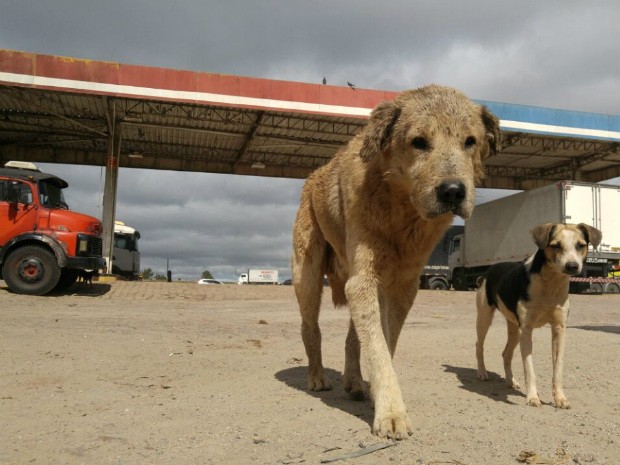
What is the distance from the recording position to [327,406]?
13.8 feet

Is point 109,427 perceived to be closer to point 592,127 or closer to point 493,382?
point 493,382

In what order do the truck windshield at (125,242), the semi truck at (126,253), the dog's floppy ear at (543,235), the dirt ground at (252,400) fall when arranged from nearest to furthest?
the dirt ground at (252,400)
the dog's floppy ear at (543,235)
the semi truck at (126,253)
the truck windshield at (125,242)

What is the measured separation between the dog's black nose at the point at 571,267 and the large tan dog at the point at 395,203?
5.30ft

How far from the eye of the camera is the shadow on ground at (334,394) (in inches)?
160

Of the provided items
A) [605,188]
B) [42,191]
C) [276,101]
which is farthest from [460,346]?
[605,188]

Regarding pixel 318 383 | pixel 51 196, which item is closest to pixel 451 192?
pixel 318 383

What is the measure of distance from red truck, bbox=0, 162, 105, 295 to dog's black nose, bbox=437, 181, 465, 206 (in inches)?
533

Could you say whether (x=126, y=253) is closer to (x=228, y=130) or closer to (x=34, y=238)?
(x=228, y=130)

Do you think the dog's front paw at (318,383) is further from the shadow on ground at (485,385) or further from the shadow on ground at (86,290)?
the shadow on ground at (86,290)

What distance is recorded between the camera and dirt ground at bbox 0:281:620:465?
3.05 metres

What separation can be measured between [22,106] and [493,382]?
2449 centimetres

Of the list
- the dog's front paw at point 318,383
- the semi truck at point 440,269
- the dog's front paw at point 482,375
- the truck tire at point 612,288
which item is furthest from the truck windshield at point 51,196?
the truck tire at point 612,288

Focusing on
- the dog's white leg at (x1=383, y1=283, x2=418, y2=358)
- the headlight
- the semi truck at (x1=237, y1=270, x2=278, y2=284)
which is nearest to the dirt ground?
the dog's white leg at (x1=383, y1=283, x2=418, y2=358)

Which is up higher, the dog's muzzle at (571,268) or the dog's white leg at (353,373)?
the dog's muzzle at (571,268)
